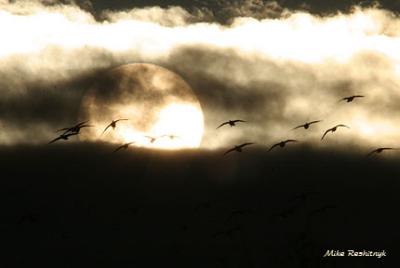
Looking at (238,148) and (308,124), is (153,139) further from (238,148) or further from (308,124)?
(308,124)

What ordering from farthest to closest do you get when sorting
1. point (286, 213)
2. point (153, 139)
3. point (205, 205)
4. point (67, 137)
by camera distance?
point (205, 205) → point (286, 213) → point (153, 139) → point (67, 137)

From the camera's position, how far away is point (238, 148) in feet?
317

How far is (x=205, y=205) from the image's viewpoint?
430 feet

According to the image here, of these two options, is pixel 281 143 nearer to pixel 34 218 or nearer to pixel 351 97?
pixel 351 97

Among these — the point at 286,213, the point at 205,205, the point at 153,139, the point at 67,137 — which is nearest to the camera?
the point at 67,137

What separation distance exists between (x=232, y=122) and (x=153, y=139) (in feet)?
42.4

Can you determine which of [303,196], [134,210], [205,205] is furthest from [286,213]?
[134,210]

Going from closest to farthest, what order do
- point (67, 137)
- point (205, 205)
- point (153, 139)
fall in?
point (67, 137), point (153, 139), point (205, 205)

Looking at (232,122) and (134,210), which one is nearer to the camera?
(232,122)

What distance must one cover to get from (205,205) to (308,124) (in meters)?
39.8

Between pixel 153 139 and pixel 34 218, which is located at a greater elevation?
pixel 153 139

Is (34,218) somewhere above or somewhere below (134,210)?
below

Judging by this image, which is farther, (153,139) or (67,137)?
(153,139)

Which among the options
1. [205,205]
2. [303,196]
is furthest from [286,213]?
[205,205]
